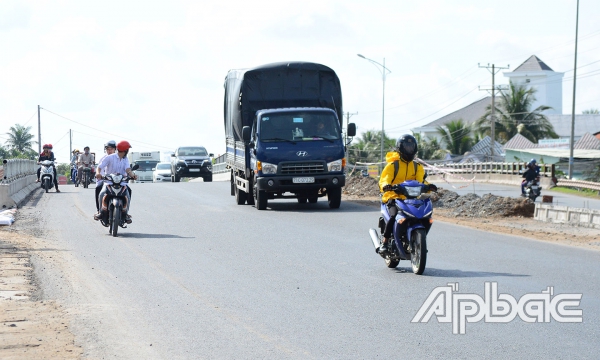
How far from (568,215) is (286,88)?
8.14 m

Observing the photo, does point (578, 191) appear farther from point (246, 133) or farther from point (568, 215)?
point (246, 133)

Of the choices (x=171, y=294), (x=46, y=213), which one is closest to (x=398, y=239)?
(x=171, y=294)

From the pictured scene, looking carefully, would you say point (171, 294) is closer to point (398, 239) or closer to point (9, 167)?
point (398, 239)

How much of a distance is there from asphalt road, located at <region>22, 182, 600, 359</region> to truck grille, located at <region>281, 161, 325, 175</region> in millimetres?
3416

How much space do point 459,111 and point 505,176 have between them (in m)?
51.5

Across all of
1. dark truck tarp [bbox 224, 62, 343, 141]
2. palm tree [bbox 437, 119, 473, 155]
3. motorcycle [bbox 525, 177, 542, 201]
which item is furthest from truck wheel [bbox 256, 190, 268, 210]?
palm tree [bbox 437, 119, 473, 155]

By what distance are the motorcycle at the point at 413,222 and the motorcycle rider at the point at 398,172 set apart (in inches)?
3.3

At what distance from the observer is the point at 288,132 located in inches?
866

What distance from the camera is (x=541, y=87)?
126m

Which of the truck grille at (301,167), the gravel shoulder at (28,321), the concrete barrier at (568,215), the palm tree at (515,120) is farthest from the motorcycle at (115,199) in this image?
the palm tree at (515,120)

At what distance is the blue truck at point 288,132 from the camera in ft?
71.7

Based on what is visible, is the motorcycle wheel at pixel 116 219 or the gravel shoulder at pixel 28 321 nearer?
the gravel shoulder at pixel 28 321

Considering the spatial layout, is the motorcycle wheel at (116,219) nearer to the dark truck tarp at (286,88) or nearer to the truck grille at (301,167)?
the truck grille at (301,167)

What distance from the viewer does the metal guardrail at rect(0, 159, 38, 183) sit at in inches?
998
